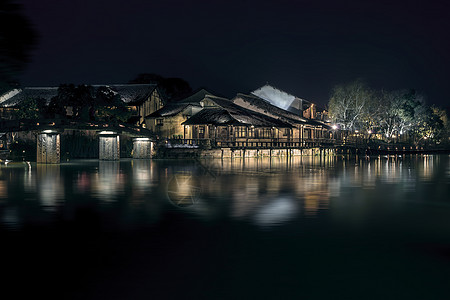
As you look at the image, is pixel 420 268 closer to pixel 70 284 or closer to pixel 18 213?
pixel 70 284

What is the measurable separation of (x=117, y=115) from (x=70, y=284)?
6128 cm

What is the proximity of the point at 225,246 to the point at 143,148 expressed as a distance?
2061 inches

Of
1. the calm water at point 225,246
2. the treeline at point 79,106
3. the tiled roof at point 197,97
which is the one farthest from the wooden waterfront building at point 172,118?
the calm water at point 225,246

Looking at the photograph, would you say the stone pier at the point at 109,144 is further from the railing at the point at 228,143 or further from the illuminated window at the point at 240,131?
the illuminated window at the point at 240,131

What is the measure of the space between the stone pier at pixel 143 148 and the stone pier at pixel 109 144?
5.48 meters

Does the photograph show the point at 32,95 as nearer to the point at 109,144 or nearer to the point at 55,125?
the point at 109,144

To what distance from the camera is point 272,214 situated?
59.4 feet

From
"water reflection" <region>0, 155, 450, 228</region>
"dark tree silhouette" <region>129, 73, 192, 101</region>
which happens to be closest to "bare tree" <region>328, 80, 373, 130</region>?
"dark tree silhouette" <region>129, 73, 192, 101</region>

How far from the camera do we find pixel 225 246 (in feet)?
41.5

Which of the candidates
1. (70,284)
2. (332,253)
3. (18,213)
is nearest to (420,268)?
(332,253)

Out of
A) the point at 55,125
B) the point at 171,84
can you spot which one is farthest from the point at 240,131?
the point at 171,84

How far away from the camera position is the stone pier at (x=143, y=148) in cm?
6388

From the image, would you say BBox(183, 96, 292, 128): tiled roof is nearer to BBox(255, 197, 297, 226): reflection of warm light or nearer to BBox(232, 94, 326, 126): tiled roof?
BBox(232, 94, 326, 126): tiled roof

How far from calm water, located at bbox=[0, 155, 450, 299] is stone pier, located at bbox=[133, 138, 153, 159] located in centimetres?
3913
